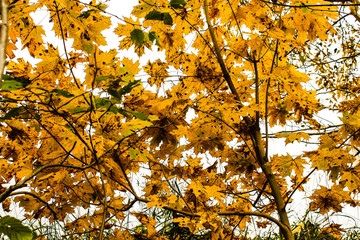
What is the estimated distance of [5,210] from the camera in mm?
1648

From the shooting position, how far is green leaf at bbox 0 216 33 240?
0.45 meters

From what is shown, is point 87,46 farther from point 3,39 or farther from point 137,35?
point 3,39

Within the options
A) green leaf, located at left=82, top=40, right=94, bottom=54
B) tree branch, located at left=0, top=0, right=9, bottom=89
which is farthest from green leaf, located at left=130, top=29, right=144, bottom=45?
tree branch, located at left=0, top=0, right=9, bottom=89

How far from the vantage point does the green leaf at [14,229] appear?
0.45 metres

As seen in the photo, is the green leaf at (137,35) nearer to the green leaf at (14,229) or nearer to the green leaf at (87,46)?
the green leaf at (87,46)

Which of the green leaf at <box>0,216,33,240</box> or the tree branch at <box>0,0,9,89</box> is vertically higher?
the tree branch at <box>0,0,9,89</box>

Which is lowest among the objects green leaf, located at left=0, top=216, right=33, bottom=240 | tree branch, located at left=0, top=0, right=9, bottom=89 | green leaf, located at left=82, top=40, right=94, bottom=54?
green leaf, located at left=0, top=216, right=33, bottom=240

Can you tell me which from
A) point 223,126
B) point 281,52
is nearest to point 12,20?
point 223,126

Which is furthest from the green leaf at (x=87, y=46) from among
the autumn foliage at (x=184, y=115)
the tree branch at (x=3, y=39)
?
the tree branch at (x=3, y=39)

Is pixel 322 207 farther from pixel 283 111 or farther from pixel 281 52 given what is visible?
pixel 281 52

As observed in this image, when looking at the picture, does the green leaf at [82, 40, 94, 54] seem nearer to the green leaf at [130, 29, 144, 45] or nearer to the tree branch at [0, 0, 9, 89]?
the green leaf at [130, 29, 144, 45]

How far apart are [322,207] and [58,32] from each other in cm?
142

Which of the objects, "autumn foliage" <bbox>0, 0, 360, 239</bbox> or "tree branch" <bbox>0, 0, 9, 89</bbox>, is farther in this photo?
"autumn foliage" <bbox>0, 0, 360, 239</bbox>

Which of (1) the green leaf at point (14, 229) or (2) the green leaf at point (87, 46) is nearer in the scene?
(1) the green leaf at point (14, 229)
